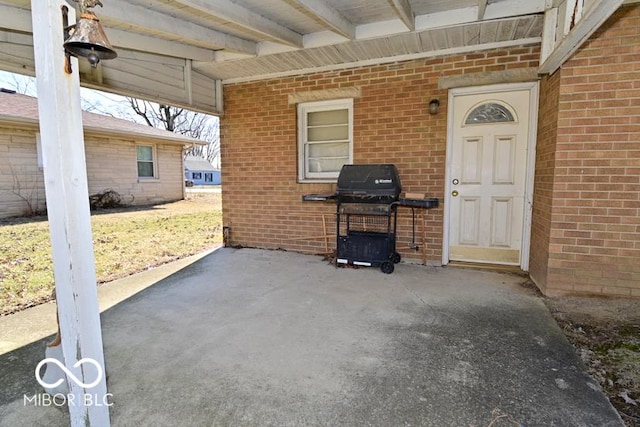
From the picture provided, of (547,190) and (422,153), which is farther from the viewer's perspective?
(422,153)

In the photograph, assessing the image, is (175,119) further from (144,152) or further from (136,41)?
(136,41)

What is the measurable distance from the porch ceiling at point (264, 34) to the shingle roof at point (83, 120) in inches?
268

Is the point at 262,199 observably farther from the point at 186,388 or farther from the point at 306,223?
the point at 186,388

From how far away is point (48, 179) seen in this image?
140cm

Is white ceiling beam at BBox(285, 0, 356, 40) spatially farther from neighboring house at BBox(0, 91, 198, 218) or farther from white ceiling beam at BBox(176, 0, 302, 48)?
neighboring house at BBox(0, 91, 198, 218)

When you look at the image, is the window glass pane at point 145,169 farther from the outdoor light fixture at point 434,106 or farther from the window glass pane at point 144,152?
the outdoor light fixture at point 434,106

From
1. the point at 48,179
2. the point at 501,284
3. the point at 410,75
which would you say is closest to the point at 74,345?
the point at 48,179

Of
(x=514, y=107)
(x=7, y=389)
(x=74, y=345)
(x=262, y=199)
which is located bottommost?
(x=7, y=389)

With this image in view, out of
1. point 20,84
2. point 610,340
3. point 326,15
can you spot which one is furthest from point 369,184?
point 20,84

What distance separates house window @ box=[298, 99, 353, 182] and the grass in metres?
2.34

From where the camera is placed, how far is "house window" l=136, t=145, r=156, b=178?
12.6 meters

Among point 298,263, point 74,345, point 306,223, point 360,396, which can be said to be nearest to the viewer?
point 74,345

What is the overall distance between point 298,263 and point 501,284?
2.57 meters

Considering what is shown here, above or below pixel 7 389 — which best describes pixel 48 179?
above
